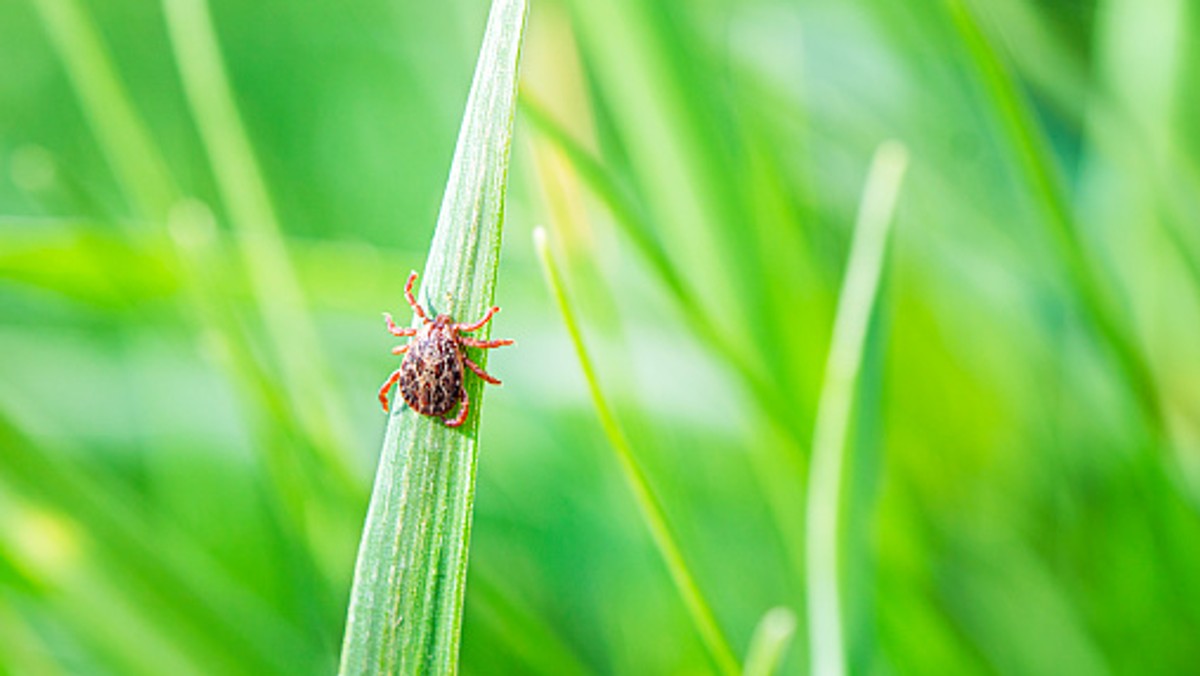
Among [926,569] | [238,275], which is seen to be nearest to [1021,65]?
[926,569]

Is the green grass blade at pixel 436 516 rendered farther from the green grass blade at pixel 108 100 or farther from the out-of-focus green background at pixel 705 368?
the green grass blade at pixel 108 100

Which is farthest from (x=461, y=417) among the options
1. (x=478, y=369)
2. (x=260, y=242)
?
(x=260, y=242)

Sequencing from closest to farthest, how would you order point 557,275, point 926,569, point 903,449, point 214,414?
1. point 557,275
2. point 926,569
3. point 903,449
4. point 214,414

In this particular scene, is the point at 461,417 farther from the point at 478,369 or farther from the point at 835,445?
the point at 835,445

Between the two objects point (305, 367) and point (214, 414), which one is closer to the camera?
point (305, 367)

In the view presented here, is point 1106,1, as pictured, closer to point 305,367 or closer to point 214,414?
point 305,367

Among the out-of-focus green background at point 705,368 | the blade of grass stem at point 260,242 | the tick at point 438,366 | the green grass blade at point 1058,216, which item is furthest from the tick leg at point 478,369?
the green grass blade at point 1058,216
